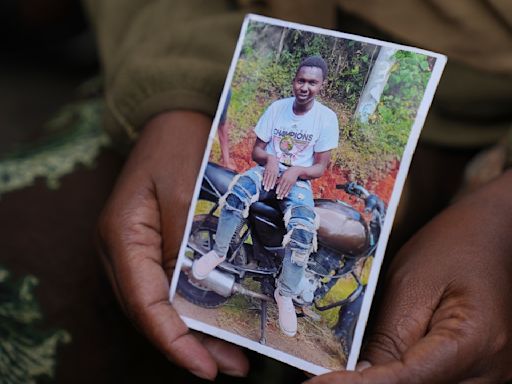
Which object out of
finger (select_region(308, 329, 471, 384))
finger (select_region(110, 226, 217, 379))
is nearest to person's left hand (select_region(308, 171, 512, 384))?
finger (select_region(308, 329, 471, 384))

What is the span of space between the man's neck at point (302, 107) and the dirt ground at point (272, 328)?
0.15 m

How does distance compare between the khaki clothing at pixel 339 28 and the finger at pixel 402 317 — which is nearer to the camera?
the finger at pixel 402 317

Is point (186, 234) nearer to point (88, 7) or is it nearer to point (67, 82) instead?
point (88, 7)

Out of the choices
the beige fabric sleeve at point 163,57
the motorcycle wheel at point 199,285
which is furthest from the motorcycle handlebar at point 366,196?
the beige fabric sleeve at point 163,57

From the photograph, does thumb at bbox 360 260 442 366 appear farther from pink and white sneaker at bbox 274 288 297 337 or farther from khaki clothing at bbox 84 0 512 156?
khaki clothing at bbox 84 0 512 156

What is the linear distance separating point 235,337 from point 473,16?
0.41 meters

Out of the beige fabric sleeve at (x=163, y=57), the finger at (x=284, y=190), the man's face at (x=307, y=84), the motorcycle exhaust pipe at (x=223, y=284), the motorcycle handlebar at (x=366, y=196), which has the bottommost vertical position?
the motorcycle exhaust pipe at (x=223, y=284)

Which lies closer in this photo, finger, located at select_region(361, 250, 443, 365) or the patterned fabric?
→ finger, located at select_region(361, 250, 443, 365)

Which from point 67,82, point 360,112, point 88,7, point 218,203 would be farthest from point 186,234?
point 67,82

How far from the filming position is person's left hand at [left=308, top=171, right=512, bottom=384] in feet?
1.36

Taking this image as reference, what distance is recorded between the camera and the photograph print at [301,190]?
441mm

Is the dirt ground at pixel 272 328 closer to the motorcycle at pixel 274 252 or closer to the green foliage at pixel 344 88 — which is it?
the motorcycle at pixel 274 252

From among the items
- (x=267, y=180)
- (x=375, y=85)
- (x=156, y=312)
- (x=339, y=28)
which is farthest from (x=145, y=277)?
(x=339, y=28)

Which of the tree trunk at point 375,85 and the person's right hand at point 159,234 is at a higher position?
the tree trunk at point 375,85
